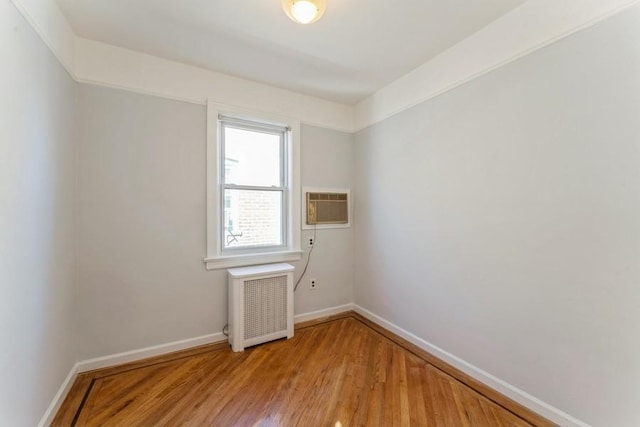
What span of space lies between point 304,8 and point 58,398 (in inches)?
118

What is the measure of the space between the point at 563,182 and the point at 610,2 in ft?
3.24

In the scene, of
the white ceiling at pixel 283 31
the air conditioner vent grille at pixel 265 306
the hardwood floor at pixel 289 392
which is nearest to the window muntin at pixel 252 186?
the air conditioner vent grille at pixel 265 306

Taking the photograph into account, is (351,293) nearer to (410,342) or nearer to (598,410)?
(410,342)

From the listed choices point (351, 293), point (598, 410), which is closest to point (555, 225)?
point (598, 410)

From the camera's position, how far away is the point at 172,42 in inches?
87.0

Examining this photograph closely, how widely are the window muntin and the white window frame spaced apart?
0.13 feet

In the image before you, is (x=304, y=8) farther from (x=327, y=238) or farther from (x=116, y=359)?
(x=116, y=359)

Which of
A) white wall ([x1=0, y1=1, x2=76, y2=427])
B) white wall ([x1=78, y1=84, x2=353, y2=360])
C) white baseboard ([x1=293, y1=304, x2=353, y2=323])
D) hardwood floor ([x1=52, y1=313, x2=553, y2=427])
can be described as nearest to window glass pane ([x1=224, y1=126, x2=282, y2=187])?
white wall ([x1=78, y1=84, x2=353, y2=360])

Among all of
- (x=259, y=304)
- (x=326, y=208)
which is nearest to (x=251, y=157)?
(x=326, y=208)

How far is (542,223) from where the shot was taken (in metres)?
1.74

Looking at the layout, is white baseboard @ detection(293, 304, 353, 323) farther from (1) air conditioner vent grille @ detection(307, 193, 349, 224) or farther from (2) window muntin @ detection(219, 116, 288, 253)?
(1) air conditioner vent grille @ detection(307, 193, 349, 224)

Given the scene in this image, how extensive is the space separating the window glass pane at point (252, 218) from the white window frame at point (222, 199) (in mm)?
74

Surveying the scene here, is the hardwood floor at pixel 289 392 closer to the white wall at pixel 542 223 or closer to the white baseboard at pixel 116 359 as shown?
the white baseboard at pixel 116 359

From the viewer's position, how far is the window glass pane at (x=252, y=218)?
9.35ft
